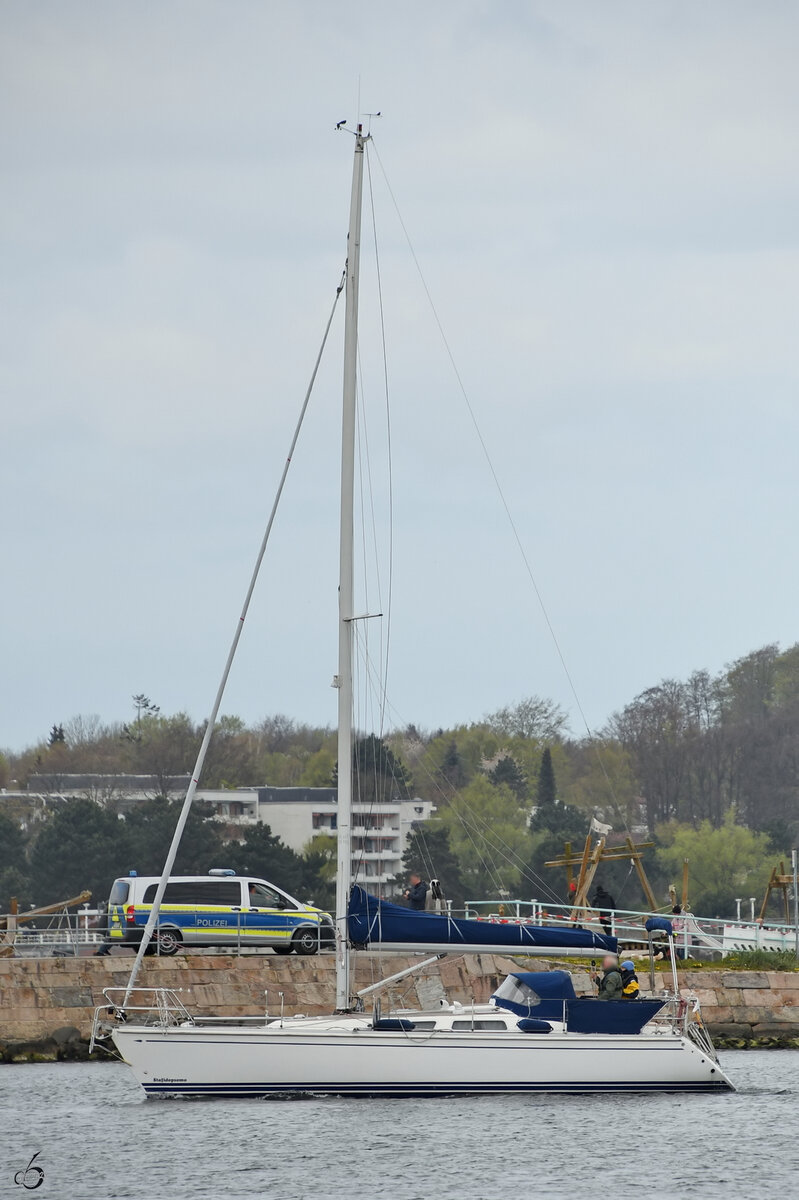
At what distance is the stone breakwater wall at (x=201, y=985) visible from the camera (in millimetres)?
39000

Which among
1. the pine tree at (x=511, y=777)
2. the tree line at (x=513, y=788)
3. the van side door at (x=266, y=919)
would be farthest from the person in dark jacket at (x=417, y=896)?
the pine tree at (x=511, y=777)

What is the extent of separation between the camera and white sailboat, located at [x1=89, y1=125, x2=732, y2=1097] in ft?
95.0

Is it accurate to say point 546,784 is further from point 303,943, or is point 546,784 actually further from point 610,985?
point 610,985

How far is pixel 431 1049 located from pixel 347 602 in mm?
7742

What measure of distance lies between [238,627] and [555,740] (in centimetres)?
9383

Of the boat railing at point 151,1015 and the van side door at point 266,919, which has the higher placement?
the van side door at point 266,919

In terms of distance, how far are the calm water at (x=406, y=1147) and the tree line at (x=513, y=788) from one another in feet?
146

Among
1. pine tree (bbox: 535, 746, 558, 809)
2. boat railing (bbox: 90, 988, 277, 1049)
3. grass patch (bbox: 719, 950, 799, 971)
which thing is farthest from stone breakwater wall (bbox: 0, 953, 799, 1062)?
pine tree (bbox: 535, 746, 558, 809)

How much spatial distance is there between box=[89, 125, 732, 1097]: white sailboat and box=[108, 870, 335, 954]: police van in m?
10.3

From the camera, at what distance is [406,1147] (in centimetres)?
2734

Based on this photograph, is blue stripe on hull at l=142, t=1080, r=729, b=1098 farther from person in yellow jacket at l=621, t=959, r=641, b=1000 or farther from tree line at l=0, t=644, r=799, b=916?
tree line at l=0, t=644, r=799, b=916

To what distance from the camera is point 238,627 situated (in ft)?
113

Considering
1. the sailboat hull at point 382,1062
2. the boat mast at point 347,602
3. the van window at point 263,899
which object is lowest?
the sailboat hull at point 382,1062

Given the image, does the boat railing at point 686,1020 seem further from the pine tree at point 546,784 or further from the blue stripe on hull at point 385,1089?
the pine tree at point 546,784
